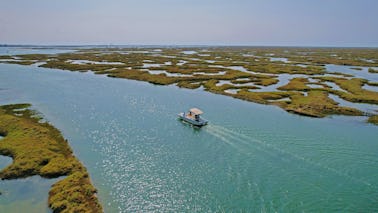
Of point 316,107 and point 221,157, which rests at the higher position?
point 316,107

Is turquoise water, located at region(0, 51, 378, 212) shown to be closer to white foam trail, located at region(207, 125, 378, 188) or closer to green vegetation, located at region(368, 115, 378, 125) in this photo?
white foam trail, located at region(207, 125, 378, 188)

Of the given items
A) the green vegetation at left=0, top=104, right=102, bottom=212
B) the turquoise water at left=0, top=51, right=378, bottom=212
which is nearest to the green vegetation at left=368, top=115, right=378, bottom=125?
the turquoise water at left=0, top=51, right=378, bottom=212

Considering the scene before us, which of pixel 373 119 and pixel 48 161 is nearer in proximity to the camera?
pixel 48 161

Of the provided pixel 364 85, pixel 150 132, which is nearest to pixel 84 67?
pixel 150 132

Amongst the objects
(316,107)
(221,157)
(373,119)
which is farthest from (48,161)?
(373,119)

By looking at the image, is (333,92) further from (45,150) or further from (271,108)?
(45,150)

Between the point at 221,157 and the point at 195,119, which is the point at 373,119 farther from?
the point at 221,157
